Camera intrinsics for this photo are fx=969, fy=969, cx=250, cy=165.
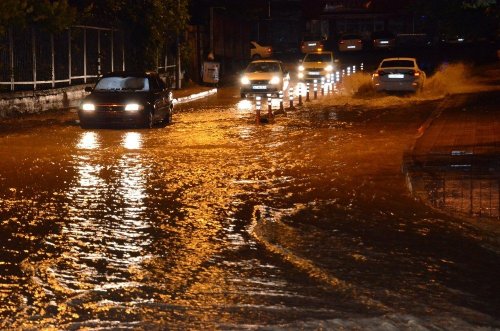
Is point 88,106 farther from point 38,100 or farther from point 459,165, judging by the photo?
point 459,165

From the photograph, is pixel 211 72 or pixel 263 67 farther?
pixel 211 72

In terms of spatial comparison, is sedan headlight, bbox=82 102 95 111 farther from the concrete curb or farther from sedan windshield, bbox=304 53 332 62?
sedan windshield, bbox=304 53 332 62

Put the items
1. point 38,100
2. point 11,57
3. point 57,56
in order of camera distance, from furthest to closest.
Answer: point 57,56 → point 38,100 → point 11,57

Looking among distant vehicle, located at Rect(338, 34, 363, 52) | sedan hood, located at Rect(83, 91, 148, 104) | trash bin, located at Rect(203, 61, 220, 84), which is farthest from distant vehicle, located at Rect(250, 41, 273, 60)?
sedan hood, located at Rect(83, 91, 148, 104)

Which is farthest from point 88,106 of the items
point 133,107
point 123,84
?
point 123,84

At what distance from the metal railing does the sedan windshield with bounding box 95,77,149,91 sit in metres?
4.30

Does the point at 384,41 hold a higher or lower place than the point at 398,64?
higher

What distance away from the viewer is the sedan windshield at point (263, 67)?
3882 cm

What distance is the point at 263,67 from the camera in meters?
39.2

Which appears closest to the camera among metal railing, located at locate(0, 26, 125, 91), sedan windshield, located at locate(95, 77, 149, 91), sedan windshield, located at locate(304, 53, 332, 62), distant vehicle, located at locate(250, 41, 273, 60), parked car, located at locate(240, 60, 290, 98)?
sedan windshield, located at locate(95, 77, 149, 91)

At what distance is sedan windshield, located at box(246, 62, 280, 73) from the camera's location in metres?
38.8

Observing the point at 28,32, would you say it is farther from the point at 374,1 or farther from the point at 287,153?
the point at 374,1

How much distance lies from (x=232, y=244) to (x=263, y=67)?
2930 centimetres

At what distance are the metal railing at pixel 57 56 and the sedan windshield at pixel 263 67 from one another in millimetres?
5356
